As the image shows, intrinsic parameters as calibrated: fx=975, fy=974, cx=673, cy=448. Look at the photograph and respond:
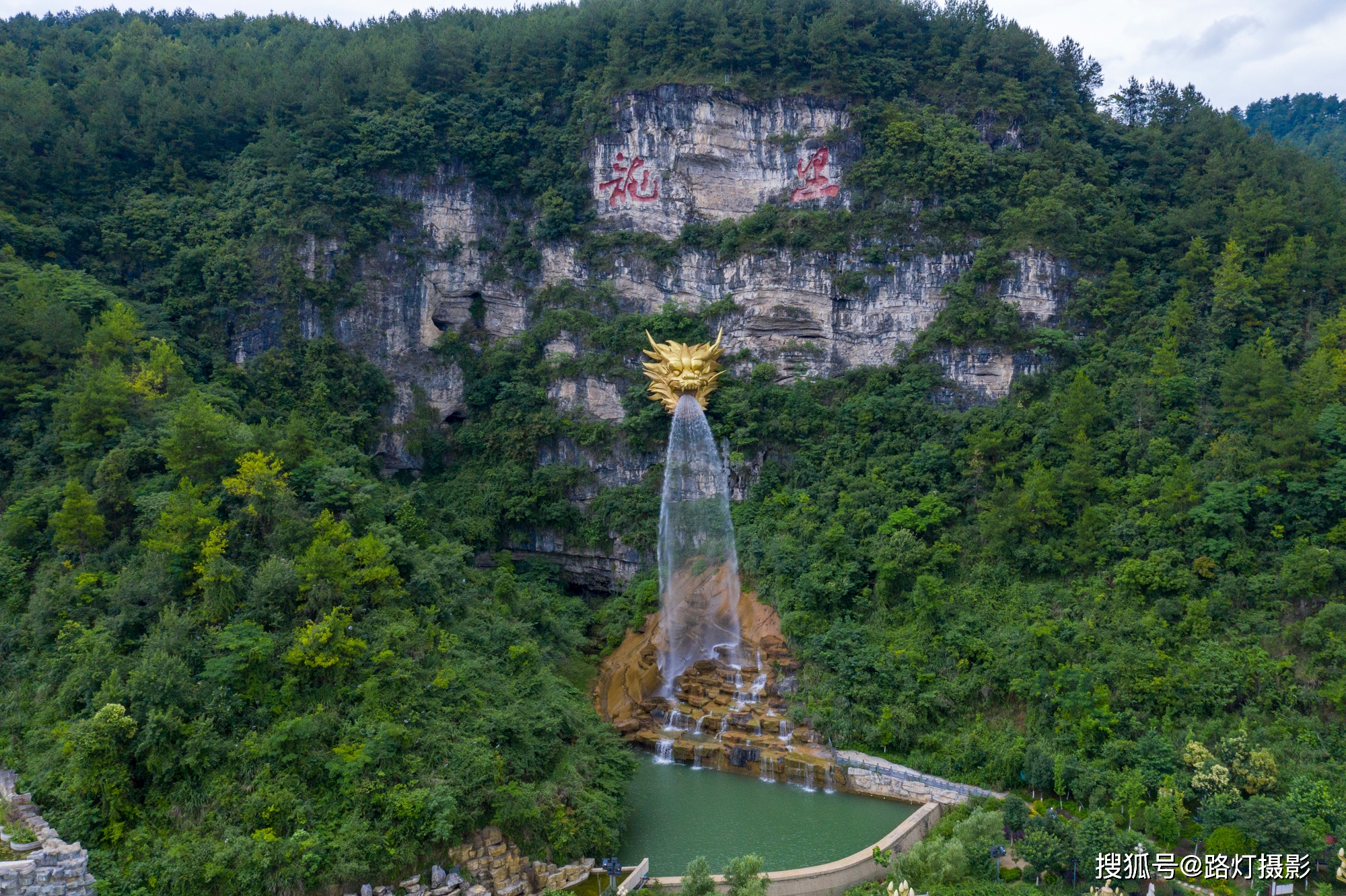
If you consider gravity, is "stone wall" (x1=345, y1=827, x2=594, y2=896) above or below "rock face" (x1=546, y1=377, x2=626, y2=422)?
below

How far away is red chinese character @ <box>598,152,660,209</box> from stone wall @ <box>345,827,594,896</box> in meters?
20.3

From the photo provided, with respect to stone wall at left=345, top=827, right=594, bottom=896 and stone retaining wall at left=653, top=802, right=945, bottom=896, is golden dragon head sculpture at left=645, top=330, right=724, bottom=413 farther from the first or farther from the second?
stone wall at left=345, top=827, right=594, bottom=896

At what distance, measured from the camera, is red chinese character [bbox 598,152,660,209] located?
30.1 meters

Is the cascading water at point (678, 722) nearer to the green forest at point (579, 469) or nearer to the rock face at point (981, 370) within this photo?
the green forest at point (579, 469)

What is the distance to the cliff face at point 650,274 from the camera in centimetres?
2830

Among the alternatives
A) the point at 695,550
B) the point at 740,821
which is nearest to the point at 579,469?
the point at 695,550

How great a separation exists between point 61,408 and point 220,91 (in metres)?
14.8

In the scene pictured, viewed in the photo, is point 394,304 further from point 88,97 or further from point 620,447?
point 88,97

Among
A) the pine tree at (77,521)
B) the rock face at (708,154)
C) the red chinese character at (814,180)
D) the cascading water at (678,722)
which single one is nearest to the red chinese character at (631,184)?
the rock face at (708,154)

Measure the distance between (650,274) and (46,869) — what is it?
2168cm

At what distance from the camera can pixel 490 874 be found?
1476 centimetres

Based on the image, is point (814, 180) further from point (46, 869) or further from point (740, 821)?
point (46, 869)

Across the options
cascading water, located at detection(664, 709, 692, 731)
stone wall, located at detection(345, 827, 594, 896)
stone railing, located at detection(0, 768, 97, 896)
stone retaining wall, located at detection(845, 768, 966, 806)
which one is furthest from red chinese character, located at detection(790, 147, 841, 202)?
stone railing, located at detection(0, 768, 97, 896)

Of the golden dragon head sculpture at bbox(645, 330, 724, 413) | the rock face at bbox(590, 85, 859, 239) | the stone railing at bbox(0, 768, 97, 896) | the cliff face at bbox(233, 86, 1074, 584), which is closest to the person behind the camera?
the stone railing at bbox(0, 768, 97, 896)
